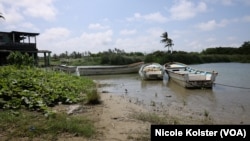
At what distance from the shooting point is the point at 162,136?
4914 mm

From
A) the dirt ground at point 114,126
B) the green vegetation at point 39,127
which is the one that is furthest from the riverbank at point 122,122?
the green vegetation at point 39,127

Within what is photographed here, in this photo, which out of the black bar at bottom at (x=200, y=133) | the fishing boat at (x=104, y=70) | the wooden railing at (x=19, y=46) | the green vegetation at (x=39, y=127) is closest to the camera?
the black bar at bottom at (x=200, y=133)

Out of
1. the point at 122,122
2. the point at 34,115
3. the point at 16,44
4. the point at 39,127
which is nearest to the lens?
the point at 39,127

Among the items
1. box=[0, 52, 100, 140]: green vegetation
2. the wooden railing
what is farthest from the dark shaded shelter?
box=[0, 52, 100, 140]: green vegetation

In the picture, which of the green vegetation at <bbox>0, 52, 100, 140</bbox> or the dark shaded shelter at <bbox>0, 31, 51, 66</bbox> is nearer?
the green vegetation at <bbox>0, 52, 100, 140</bbox>

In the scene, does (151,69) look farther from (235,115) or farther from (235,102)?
(235,115)

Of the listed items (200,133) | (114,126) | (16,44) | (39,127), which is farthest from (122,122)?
(16,44)

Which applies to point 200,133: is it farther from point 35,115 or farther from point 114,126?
point 35,115

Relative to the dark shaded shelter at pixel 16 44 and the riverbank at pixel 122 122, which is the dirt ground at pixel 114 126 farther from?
the dark shaded shelter at pixel 16 44

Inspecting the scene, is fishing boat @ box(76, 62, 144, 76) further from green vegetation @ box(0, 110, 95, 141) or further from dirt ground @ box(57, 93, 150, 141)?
green vegetation @ box(0, 110, 95, 141)

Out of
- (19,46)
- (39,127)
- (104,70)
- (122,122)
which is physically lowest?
(122,122)

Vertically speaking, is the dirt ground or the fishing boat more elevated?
the fishing boat

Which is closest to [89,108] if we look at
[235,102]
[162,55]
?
[235,102]

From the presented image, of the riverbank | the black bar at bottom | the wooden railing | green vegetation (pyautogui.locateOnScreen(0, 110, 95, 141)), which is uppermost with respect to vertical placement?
the wooden railing
